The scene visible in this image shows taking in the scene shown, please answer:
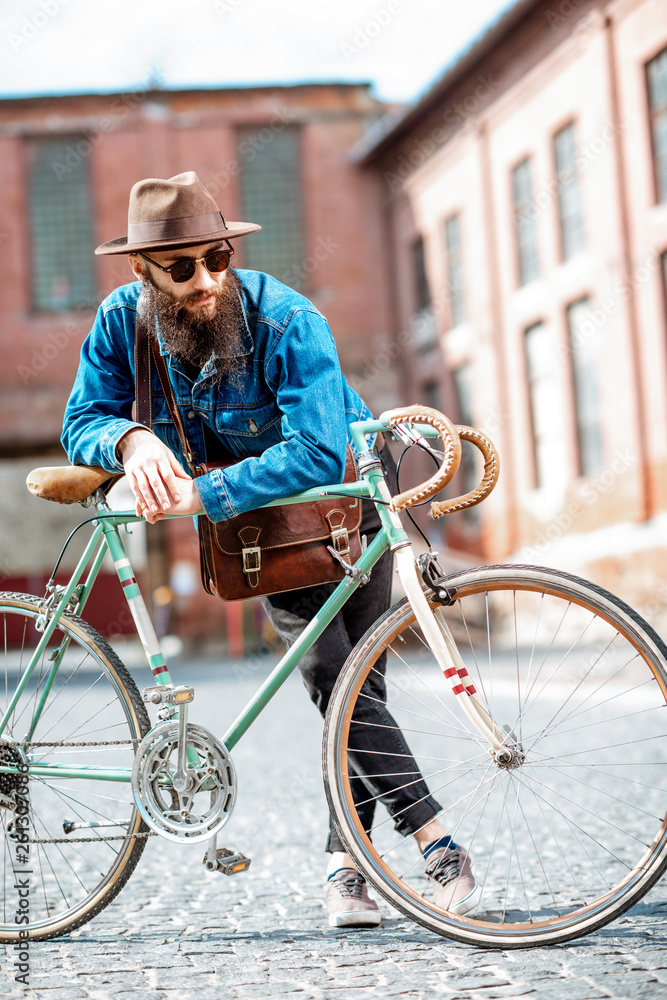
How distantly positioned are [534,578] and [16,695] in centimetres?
148

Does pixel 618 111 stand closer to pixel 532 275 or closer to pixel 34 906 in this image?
pixel 532 275

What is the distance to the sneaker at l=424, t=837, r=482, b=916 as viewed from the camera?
3.01m

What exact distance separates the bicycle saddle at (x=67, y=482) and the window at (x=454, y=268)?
71.6 ft

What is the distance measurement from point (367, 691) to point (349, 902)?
1.96ft

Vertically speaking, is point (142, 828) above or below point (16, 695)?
below

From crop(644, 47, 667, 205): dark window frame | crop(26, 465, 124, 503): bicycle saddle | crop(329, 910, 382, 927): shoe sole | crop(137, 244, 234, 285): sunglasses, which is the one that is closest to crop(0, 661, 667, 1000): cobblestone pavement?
crop(329, 910, 382, 927): shoe sole

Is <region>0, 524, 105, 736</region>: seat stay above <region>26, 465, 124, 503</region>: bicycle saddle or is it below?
below

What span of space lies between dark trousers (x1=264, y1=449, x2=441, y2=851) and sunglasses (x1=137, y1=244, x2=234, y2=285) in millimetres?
757

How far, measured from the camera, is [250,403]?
10.2 ft

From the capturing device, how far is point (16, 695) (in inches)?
128

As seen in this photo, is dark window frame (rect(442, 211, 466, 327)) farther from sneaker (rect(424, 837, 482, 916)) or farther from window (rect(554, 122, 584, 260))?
sneaker (rect(424, 837, 482, 916))

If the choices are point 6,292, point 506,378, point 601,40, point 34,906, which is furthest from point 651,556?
point 6,292

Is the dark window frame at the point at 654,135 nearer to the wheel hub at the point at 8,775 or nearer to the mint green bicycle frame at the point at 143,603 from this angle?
the mint green bicycle frame at the point at 143,603

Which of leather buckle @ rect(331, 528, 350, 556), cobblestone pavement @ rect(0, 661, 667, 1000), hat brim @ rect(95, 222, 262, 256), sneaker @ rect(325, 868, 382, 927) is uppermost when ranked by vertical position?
hat brim @ rect(95, 222, 262, 256)
